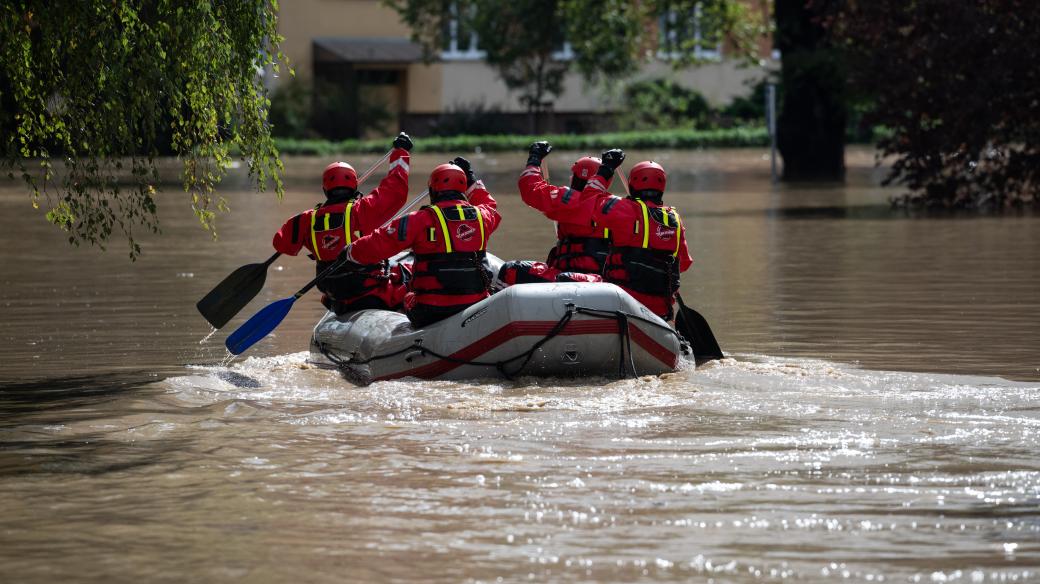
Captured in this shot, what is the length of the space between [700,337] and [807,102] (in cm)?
2738

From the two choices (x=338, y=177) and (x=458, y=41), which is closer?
(x=338, y=177)

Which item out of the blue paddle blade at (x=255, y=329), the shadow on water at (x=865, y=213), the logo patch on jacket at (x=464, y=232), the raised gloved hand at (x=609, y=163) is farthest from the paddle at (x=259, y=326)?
the shadow on water at (x=865, y=213)

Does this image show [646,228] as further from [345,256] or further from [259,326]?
[259,326]

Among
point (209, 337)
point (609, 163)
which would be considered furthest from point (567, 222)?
point (209, 337)

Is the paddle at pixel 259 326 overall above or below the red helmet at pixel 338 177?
below

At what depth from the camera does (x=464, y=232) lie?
1205cm

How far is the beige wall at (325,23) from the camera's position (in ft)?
193

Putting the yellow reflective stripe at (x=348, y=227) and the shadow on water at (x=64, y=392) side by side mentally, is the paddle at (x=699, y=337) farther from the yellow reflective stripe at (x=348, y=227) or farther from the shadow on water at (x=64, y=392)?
the shadow on water at (x=64, y=392)

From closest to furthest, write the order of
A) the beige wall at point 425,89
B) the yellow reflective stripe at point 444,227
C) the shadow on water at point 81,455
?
the shadow on water at point 81,455, the yellow reflective stripe at point 444,227, the beige wall at point 425,89

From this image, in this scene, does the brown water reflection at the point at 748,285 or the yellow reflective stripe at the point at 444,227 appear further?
the brown water reflection at the point at 748,285

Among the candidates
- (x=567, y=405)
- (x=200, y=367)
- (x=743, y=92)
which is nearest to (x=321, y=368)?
(x=200, y=367)

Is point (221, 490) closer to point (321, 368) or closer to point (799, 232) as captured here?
point (321, 368)

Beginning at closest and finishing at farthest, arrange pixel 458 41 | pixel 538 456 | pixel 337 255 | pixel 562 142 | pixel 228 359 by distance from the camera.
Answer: pixel 538 456 < pixel 337 255 < pixel 228 359 < pixel 562 142 < pixel 458 41

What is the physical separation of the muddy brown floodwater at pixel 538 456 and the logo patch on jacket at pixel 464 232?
3.26ft
